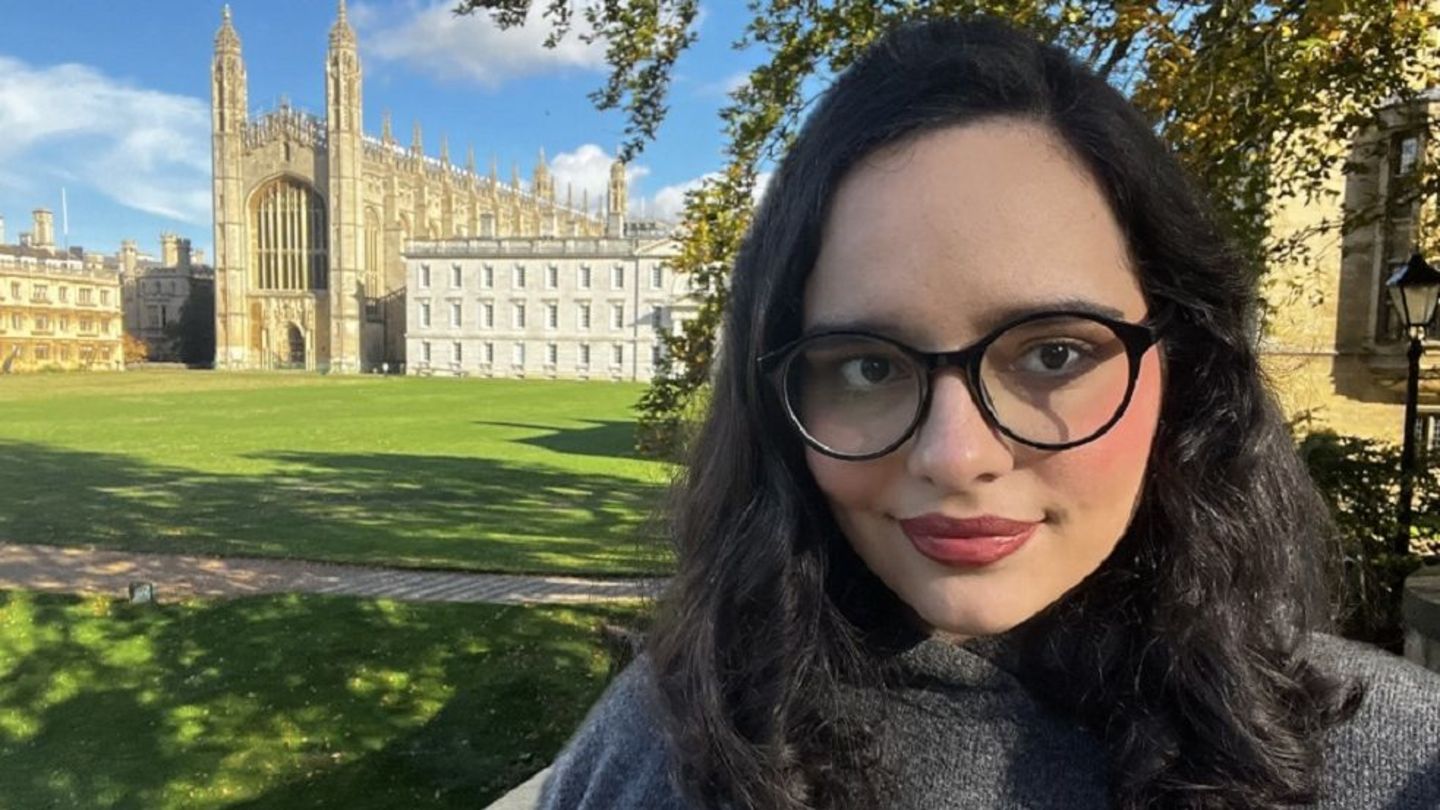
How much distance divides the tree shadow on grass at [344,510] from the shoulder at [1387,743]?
693 cm

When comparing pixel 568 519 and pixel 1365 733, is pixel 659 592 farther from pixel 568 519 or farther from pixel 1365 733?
pixel 568 519

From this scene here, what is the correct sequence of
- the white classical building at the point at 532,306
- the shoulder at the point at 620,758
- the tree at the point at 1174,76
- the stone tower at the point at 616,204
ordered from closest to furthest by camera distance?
the shoulder at the point at 620,758 < the tree at the point at 1174,76 < the white classical building at the point at 532,306 < the stone tower at the point at 616,204

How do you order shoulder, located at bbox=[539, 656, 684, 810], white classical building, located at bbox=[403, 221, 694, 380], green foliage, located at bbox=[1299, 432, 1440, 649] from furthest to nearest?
white classical building, located at bbox=[403, 221, 694, 380]
green foliage, located at bbox=[1299, 432, 1440, 649]
shoulder, located at bbox=[539, 656, 684, 810]

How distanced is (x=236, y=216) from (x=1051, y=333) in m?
83.7

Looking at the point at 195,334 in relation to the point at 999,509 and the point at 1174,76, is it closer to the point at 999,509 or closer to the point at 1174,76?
the point at 1174,76

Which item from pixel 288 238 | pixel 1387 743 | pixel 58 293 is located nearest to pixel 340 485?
pixel 1387 743

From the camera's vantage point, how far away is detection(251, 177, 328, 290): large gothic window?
7362 centimetres

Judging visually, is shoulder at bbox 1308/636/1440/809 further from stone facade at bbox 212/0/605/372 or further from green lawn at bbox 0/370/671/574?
stone facade at bbox 212/0/605/372

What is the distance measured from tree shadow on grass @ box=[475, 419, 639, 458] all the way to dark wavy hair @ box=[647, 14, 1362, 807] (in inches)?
686

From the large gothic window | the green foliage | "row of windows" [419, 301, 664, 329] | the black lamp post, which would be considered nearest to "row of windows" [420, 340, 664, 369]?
"row of windows" [419, 301, 664, 329]

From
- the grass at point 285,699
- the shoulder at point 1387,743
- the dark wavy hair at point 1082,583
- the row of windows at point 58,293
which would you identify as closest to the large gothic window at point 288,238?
the row of windows at point 58,293

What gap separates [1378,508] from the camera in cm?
605

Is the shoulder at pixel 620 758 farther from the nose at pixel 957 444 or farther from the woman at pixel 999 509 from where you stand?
the nose at pixel 957 444

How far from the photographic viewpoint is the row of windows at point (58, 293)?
230ft
